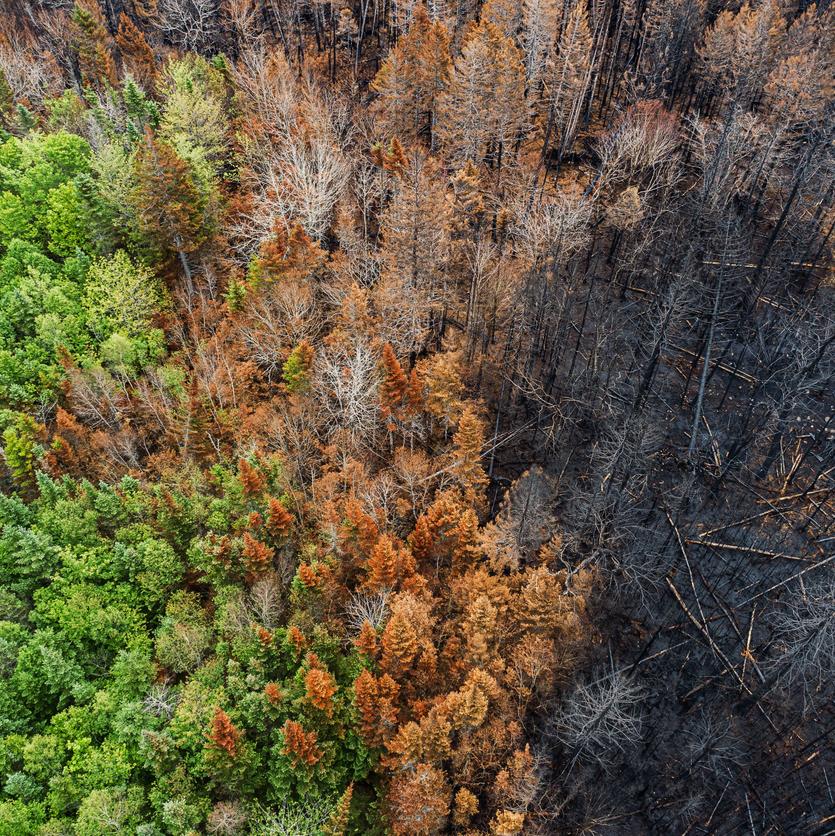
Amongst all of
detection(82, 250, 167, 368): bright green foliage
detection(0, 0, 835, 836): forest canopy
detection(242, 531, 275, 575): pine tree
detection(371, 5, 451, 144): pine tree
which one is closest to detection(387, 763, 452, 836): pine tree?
detection(0, 0, 835, 836): forest canopy

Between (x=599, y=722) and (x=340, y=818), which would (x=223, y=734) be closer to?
(x=340, y=818)

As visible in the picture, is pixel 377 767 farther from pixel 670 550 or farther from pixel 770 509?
pixel 770 509

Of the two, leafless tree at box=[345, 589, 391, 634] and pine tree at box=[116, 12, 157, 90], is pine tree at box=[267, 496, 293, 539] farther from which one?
pine tree at box=[116, 12, 157, 90]

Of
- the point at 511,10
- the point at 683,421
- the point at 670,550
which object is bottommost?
the point at 670,550

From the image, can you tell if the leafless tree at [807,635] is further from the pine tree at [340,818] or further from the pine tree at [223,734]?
the pine tree at [223,734]

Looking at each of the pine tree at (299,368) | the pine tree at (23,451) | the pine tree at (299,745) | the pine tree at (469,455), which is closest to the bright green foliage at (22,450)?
the pine tree at (23,451)

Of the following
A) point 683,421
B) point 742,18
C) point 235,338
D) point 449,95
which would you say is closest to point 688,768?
point 683,421
